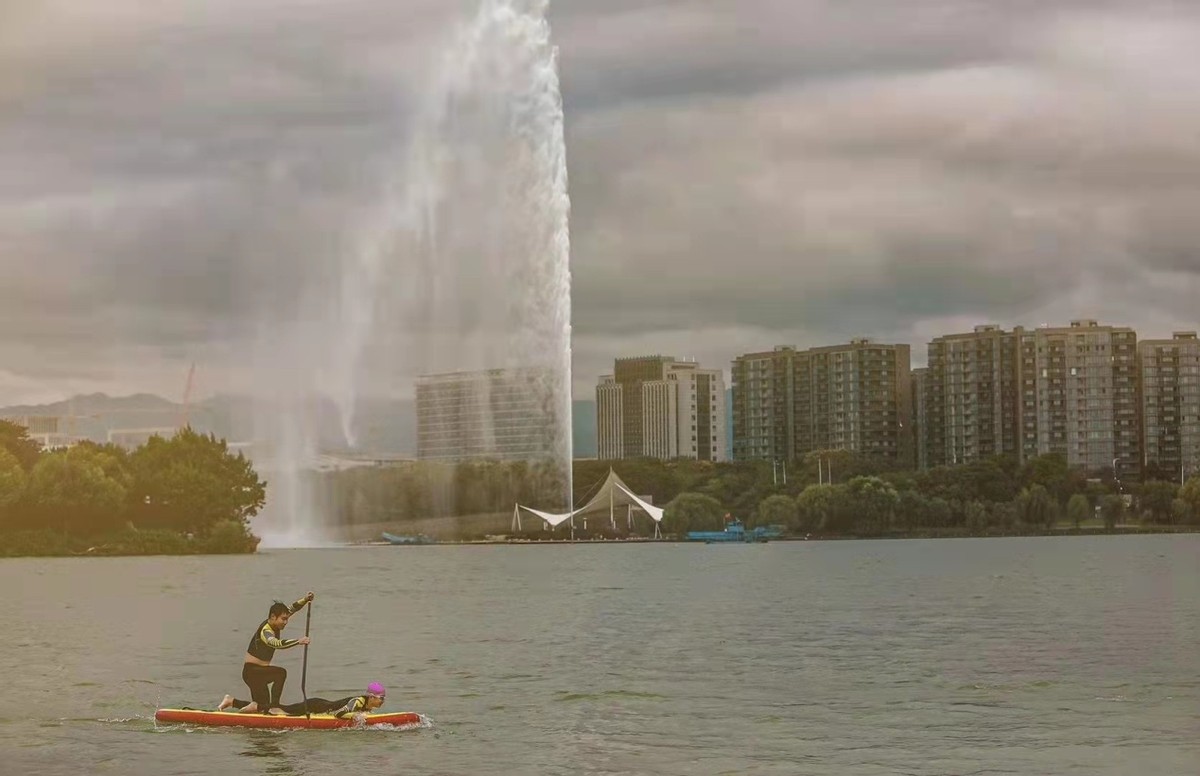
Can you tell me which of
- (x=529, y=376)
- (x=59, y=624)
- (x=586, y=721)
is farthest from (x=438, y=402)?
(x=586, y=721)

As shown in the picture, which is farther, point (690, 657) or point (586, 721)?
point (690, 657)

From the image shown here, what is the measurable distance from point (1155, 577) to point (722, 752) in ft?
303

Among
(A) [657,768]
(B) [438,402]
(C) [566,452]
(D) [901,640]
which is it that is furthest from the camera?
(B) [438,402]

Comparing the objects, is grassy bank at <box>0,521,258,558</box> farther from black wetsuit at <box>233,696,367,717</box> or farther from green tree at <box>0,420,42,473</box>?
black wetsuit at <box>233,696,367,717</box>

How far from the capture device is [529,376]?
5851 inches

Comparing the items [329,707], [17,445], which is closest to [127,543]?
[17,445]

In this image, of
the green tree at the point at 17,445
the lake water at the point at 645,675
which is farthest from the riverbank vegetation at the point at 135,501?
the lake water at the point at 645,675

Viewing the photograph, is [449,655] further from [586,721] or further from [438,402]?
[438,402]

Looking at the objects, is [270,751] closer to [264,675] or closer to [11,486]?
[264,675]

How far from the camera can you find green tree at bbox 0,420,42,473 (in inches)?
7603

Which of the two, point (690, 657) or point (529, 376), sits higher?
point (529, 376)

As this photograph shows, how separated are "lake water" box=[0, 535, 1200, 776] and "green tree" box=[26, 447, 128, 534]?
4984cm

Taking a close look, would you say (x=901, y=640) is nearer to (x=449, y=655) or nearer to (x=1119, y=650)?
(x=1119, y=650)

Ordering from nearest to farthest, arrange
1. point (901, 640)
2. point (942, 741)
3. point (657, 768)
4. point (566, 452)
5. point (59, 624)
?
point (657, 768), point (942, 741), point (901, 640), point (59, 624), point (566, 452)
